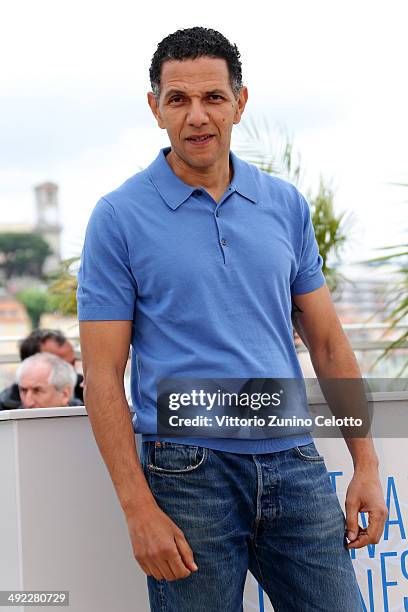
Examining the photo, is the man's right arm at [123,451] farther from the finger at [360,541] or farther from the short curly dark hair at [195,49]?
the short curly dark hair at [195,49]

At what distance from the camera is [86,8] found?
5359cm

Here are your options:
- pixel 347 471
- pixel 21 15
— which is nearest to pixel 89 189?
pixel 21 15

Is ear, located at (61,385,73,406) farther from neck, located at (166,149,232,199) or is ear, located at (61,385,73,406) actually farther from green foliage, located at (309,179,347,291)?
neck, located at (166,149,232,199)

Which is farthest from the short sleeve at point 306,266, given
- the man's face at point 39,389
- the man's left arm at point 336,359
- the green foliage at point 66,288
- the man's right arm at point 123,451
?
the green foliage at point 66,288

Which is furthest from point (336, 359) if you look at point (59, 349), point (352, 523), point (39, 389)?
point (59, 349)

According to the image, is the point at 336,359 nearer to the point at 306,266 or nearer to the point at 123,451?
the point at 306,266

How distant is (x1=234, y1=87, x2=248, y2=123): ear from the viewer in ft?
6.31

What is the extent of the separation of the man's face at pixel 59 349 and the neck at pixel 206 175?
11.9ft

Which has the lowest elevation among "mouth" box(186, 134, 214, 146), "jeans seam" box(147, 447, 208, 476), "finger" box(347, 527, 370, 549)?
"finger" box(347, 527, 370, 549)

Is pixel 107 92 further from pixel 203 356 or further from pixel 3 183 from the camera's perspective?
pixel 203 356

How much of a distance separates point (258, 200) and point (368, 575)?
2.77 ft

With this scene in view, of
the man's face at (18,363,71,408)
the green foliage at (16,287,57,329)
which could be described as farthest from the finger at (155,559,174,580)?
the green foliage at (16,287,57,329)

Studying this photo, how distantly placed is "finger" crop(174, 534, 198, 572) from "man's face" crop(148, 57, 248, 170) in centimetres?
66

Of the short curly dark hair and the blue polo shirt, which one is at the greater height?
the short curly dark hair
